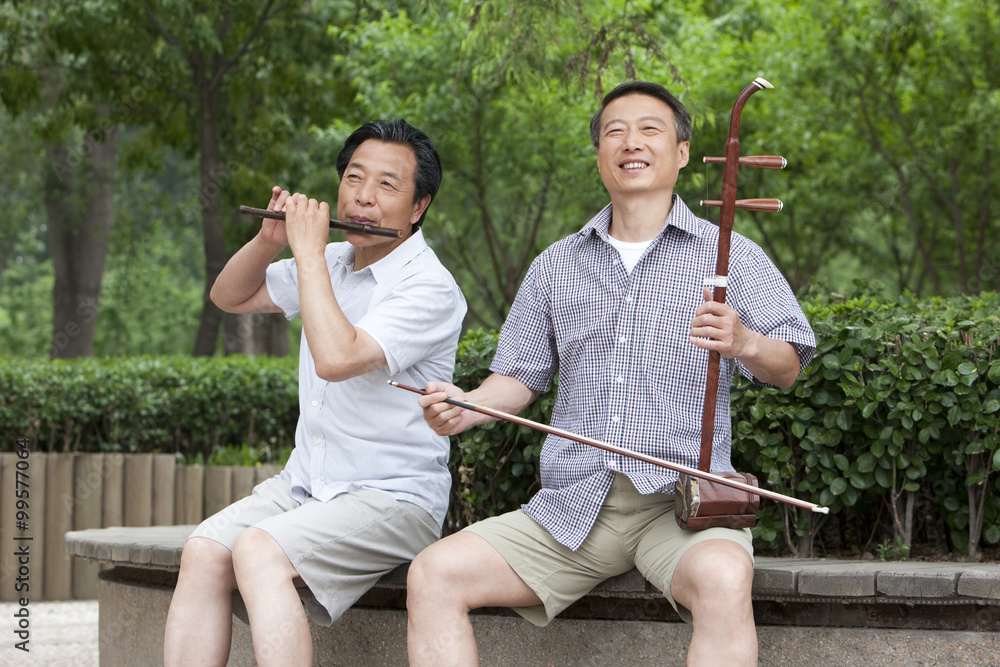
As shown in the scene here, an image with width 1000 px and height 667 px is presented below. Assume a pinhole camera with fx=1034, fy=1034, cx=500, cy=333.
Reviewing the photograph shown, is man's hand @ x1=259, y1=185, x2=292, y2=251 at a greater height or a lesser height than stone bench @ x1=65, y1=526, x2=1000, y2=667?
greater

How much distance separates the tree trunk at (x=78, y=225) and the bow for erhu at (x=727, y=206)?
11.4 meters

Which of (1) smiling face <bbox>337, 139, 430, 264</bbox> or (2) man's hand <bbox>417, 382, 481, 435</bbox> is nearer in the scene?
(2) man's hand <bbox>417, 382, 481, 435</bbox>

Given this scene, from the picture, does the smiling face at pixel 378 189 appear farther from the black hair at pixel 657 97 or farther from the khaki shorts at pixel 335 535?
the khaki shorts at pixel 335 535

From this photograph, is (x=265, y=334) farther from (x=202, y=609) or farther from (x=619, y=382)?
(x=619, y=382)

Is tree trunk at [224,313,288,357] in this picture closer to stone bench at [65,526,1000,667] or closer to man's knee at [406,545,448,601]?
stone bench at [65,526,1000,667]

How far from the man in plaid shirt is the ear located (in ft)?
1.37

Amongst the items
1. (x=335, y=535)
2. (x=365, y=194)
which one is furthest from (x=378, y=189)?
(x=335, y=535)

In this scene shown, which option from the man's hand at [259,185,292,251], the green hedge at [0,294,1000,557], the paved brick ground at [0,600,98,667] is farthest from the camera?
the paved brick ground at [0,600,98,667]

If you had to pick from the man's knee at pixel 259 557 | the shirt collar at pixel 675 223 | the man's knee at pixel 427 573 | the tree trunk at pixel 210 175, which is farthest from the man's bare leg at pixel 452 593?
the tree trunk at pixel 210 175

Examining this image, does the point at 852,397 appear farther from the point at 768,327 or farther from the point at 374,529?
the point at 374,529

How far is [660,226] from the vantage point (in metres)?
2.62

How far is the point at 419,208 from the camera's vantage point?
9.38 feet

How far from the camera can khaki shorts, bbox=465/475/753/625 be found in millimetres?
2404

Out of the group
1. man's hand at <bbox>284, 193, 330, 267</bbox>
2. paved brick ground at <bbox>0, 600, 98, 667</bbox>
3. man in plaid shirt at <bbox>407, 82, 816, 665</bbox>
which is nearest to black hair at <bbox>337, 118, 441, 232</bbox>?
man's hand at <bbox>284, 193, 330, 267</bbox>
